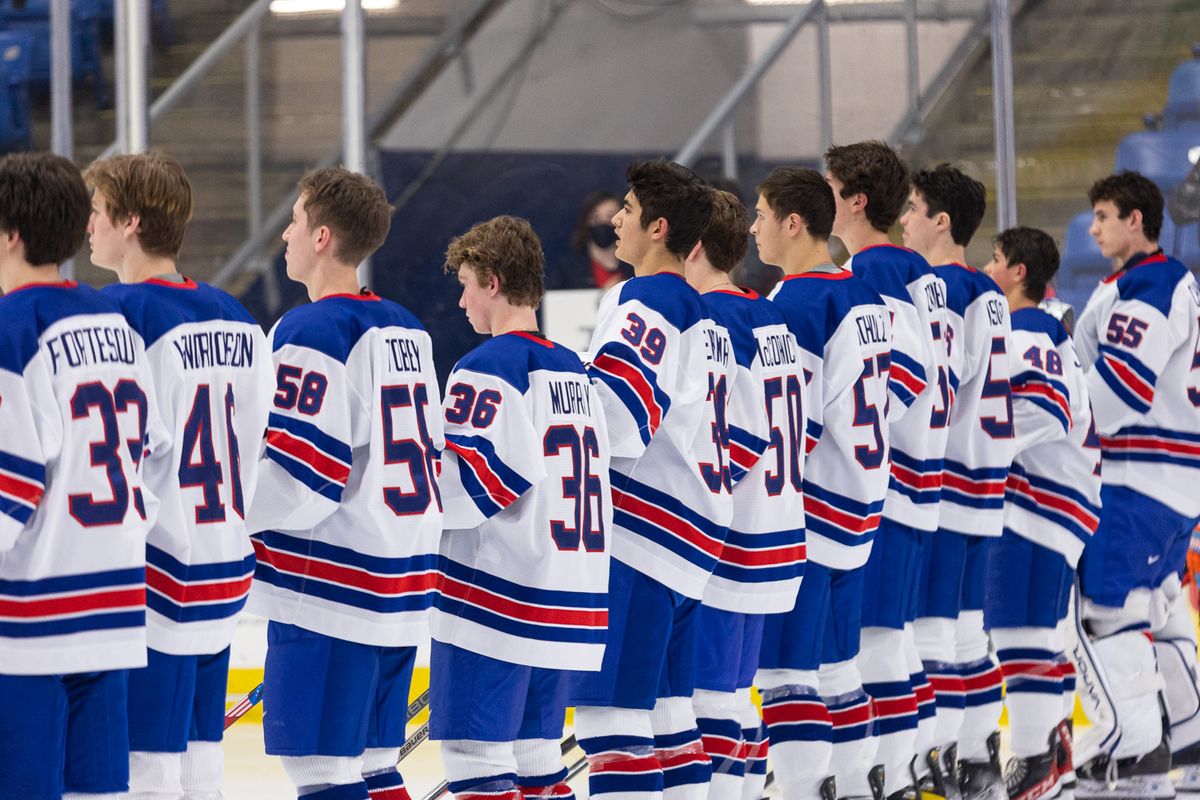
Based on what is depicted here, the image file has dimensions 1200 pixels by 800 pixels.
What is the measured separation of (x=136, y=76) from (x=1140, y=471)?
316cm

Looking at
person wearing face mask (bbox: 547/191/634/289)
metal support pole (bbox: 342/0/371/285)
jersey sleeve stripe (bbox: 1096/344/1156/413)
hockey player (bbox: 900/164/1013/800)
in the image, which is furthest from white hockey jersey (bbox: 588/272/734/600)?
metal support pole (bbox: 342/0/371/285)

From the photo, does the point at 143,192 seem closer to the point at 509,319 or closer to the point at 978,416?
the point at 509,319

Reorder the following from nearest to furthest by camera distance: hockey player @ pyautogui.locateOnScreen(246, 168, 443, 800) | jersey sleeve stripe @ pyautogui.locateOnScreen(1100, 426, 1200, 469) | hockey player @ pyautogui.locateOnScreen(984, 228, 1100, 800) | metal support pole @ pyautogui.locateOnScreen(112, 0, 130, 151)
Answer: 1. hockey player @ pyautogui.locateOnScreen(246, 168, 443, 800)
2. hockey player @ pyautogui.locateOnScreen(984, 228, 1100, 800)
3. jersey sleeve stripe @ pyautogui.locateOnScreen(1100, 426, 1200, 469)
4. metal support pole @ pyautogui.locateOnScreen(112, 0, 130, 151)

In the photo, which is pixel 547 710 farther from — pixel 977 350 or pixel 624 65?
pixel 624 65

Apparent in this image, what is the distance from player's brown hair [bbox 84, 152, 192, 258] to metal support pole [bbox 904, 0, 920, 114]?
3643 millimetres

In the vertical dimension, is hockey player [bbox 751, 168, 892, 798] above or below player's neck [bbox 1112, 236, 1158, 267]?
below

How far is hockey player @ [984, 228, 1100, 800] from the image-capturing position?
13.6ft

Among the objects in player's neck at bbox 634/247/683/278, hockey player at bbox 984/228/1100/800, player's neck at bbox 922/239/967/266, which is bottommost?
A: hockey player at bbox 984/228/1100/800

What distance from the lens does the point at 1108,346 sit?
172 inches

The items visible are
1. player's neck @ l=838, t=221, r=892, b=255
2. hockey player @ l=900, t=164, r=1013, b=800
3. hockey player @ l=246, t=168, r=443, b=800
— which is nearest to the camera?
hockey player @ l=246, t=168, r=443, b=800

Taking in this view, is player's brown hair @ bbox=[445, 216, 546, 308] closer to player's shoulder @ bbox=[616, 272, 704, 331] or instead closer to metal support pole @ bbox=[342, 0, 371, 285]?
player's shoulder @ bbox=[616, 272, 704, 331]

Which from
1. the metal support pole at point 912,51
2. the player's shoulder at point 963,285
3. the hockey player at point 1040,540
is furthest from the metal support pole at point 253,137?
the hockey player at point 1040,540

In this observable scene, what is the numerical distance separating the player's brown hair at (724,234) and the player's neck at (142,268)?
1.19 meters

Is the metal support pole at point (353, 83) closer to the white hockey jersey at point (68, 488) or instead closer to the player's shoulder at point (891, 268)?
the player's shoulder at point (891, 268)
